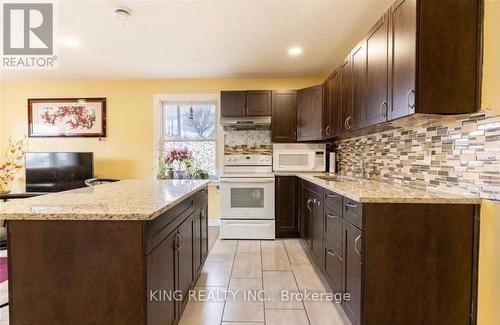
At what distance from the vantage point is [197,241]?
6.94 ft

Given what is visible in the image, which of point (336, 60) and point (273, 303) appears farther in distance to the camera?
point (336, 60)

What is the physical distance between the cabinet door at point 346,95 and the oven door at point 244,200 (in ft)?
4.60

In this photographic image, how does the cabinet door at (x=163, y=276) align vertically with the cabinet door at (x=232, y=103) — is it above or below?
below

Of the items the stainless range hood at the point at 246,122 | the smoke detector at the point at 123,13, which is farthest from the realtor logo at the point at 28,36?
the stainless range hood at the point at 246,122

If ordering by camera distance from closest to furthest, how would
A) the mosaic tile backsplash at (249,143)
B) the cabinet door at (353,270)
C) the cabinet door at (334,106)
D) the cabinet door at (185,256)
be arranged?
the cabinet door at (353,270)
the cabinet door at (185,256)
the cabinet door at (334,106)
the mosaic tile backsplash at (249,143)

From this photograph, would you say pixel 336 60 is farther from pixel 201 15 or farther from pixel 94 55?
pixel 94 55

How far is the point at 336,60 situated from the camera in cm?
335

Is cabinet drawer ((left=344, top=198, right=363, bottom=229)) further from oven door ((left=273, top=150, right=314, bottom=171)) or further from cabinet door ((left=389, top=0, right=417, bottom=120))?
oven door ((left=273, top=150, right=314, bottom=171))

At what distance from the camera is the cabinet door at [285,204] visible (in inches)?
135

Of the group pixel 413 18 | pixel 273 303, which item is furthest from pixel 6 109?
pixel 413 18

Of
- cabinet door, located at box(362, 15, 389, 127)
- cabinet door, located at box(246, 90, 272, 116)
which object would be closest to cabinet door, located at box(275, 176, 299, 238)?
cabinet door, located at box(246, 90, 272, 116)

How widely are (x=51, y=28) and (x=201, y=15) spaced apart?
158 cm

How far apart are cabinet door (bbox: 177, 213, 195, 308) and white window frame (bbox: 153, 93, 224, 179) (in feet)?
7.30

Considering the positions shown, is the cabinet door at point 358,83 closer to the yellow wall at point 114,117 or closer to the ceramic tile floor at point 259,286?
the ceramic tile floor at point 259,286
